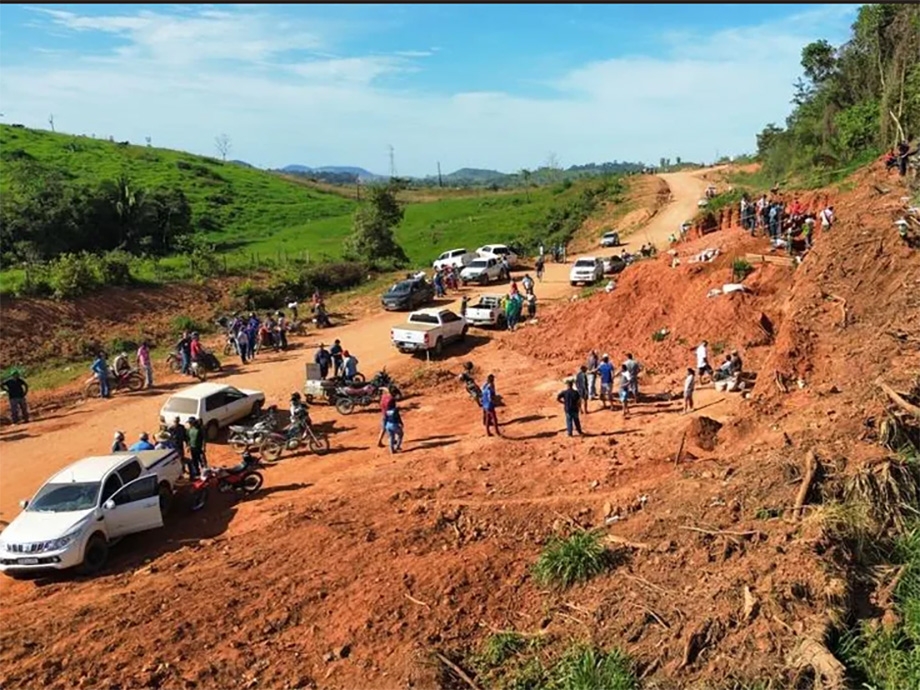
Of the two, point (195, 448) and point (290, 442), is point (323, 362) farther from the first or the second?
point (195, 448)

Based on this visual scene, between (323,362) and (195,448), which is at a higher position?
(323,362)

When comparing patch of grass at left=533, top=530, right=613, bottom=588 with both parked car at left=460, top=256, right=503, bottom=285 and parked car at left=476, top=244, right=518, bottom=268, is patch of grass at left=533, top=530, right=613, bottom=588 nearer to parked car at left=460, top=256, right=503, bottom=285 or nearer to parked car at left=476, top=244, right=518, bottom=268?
parked car at left=460, top=256, right=503, bottom=285

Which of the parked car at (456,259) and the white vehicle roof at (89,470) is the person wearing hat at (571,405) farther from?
the parked car at (456,259)

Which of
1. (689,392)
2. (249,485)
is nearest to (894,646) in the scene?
(689,392)

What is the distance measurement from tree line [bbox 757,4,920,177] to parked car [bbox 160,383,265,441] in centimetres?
2755

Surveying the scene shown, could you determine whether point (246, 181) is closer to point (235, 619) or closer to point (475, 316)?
point (475, 316)

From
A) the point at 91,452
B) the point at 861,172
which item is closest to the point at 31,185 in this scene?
the point at 91,452

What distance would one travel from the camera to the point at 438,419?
20.4 meters

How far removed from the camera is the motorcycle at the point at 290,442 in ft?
60.0

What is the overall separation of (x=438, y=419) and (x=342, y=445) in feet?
9.30

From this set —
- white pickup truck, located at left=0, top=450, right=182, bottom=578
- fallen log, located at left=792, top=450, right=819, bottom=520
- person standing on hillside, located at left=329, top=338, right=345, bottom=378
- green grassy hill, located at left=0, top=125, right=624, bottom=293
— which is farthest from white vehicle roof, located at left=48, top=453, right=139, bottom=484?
green grassy hill, located at left=0, top=125, right=624, bottom=293

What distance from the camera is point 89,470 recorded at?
1448 cm

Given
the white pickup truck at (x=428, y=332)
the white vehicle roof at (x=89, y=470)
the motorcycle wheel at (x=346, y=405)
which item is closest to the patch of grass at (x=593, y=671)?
the white vehicle roof at (x=89, y=470)

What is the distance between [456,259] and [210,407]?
24.1m
